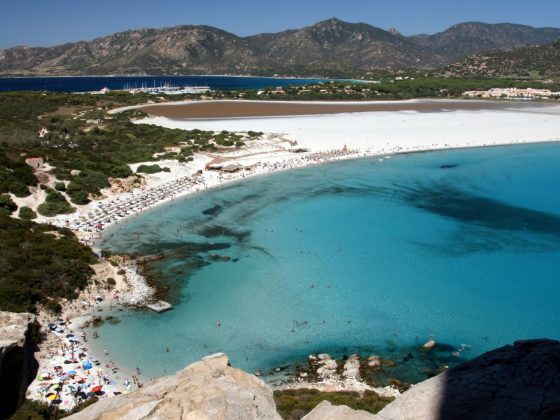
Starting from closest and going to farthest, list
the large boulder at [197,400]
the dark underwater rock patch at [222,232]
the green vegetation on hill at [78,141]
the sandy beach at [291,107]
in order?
the large boulder at [197,400] < the dark underwater rock patch at [222,232] < the green vegetation on hill at [78,141] < the sandy beach at [291,107]

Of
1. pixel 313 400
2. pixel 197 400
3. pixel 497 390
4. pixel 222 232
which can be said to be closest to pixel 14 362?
pixel 197 400

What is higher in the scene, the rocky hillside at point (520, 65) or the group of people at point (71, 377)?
the rocky hillside at point (520, 65)

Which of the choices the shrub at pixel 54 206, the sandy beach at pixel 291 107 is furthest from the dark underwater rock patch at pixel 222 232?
the sandy beach at pixel 291 107

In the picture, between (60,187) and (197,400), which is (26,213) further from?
(197,400)

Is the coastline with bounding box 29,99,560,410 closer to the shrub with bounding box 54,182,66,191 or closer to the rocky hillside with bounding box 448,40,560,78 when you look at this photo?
the shrub with bounding box 54,182,66,191

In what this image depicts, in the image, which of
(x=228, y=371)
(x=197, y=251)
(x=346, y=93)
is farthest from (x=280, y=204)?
(x=346, y=93)

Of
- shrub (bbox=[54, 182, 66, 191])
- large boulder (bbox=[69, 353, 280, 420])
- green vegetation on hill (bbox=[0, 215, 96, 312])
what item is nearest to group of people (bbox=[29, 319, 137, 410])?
green vegetation on hill (bbox=[0, 215, 96, 312])

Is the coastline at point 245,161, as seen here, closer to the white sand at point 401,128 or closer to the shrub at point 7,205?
the white sand at point 401,128
